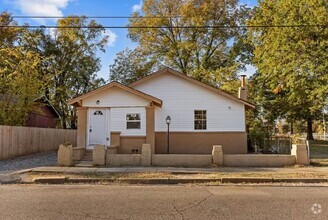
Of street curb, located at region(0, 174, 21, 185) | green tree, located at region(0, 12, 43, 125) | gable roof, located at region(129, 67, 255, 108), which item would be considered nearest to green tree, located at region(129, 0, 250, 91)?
gable roof, located at region(129, 67, 255, 108)

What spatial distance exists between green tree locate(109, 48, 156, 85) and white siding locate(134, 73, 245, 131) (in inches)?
652

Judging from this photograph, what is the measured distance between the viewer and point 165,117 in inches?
770

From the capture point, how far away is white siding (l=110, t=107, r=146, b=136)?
59.2 ft

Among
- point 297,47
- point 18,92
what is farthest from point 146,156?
point 297,47

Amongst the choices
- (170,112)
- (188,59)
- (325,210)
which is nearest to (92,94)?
(170,112)

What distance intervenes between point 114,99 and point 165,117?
328 centimetres

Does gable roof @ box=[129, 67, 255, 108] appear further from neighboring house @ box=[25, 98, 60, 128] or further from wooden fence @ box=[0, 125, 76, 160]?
neighboring house @ box=[25, 98, 60, 128]

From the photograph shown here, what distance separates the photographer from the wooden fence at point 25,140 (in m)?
16.9

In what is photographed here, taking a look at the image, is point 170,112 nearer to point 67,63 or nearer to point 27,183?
point 27,183

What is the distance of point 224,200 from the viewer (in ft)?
25.6

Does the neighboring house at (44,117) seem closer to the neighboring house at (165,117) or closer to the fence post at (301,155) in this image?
the neighboring house at (165,117)

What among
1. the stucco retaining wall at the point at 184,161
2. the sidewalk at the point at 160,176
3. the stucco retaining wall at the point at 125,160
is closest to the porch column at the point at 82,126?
the stucco retaining wall at the point at 125,160

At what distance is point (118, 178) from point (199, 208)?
454cm

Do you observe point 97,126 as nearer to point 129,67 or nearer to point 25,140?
point 25,140
